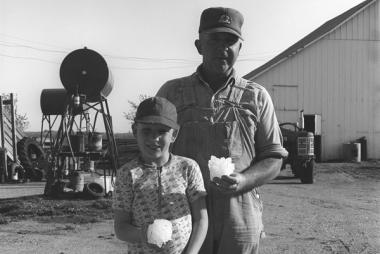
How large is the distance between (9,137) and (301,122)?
35.7ft

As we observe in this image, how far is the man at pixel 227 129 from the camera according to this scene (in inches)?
121

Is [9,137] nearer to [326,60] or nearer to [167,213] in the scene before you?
[326,60]

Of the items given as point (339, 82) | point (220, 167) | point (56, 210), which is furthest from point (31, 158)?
point (220, 167)

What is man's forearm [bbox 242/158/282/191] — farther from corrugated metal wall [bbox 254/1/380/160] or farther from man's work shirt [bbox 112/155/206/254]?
corrugated metal wall [bbox 254/1/380/160]

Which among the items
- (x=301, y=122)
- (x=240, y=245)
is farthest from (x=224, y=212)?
(x=301, y=122)

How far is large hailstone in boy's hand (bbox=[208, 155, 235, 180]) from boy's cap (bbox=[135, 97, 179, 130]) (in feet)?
0.87

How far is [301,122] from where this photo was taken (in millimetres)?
18719

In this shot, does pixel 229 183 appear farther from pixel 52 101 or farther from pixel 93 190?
pixel 52 101

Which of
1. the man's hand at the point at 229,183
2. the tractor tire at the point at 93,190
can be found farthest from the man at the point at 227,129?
the tractor tire at the point at 93,190

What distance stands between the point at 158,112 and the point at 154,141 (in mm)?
142

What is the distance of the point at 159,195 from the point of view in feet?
9.66

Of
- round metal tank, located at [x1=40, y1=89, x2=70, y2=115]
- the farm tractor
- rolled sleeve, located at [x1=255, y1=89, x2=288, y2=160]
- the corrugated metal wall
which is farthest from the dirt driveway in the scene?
round metal tank, located at [x1=40, y1=89, x2=70, y2=115]

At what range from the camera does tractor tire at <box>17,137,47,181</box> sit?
20.0 metres

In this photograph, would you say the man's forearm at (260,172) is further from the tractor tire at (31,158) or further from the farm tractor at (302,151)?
the tractor tire at (31,158)
